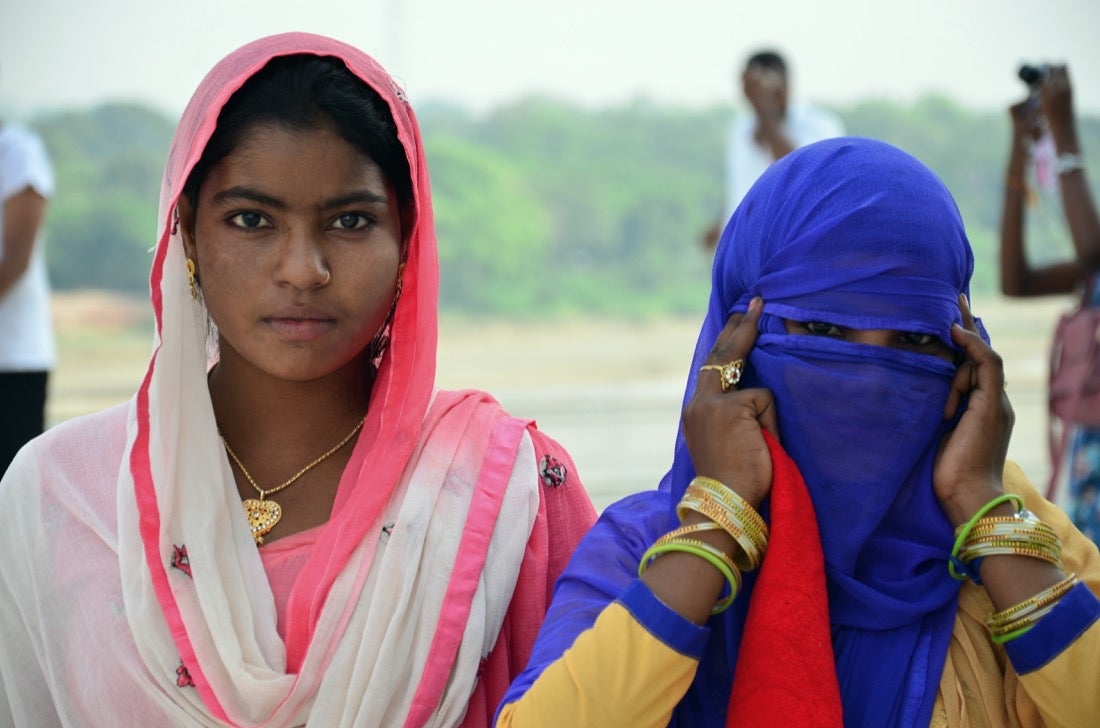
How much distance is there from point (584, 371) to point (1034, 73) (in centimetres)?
984

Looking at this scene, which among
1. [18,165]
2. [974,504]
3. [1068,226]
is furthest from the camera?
[18,165]

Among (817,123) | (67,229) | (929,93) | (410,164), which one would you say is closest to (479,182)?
(67,229)

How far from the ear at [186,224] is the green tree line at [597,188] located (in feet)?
42.6

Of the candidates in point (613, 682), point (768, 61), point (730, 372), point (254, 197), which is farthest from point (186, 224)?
point (768, 61)

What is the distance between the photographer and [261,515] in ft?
6.56

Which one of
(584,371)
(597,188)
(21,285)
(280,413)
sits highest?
(280,413)

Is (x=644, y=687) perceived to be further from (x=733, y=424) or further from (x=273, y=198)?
(x=273, y=198)

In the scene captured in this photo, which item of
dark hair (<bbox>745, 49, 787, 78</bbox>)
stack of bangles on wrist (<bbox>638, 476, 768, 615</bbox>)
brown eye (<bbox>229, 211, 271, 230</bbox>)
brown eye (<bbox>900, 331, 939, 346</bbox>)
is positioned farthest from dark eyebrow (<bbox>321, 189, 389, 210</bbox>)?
dark hair (<bbox>745, 49, 787, 78</bbox>)

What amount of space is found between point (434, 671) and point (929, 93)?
16.4m

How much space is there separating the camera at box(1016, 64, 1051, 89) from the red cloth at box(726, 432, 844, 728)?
2659 mm

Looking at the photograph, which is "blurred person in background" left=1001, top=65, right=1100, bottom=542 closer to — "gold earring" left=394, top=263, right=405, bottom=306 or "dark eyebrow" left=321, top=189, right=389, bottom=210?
"gold earring" left=394, top=263, right=405, bottom=306

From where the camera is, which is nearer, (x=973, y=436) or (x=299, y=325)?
(x=973, y=436)

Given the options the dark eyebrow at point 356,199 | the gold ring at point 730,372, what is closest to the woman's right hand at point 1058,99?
the gold ring at point 730,372

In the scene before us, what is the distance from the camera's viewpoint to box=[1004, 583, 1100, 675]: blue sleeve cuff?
1638mm
